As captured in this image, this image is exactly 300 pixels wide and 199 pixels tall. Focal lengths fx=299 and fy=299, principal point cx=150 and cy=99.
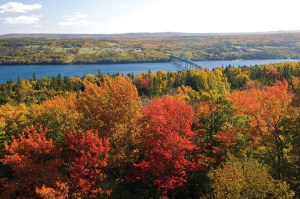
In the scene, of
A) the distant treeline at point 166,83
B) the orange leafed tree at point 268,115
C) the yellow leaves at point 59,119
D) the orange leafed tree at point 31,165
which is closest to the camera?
the orange leafed tree at point 31,165

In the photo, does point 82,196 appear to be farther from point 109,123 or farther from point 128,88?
point 128,88

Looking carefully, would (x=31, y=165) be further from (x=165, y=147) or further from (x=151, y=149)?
(x=165, y=147)

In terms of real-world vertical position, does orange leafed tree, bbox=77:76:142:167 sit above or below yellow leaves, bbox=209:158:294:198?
above

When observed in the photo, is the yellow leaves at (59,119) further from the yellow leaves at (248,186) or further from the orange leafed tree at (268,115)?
the orange leafed tree at (268,115)

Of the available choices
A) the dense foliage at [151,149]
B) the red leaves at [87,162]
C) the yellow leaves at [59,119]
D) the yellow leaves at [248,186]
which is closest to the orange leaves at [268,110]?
the dense foliage at [151,149]

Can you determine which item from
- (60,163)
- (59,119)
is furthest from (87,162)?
(59,119)

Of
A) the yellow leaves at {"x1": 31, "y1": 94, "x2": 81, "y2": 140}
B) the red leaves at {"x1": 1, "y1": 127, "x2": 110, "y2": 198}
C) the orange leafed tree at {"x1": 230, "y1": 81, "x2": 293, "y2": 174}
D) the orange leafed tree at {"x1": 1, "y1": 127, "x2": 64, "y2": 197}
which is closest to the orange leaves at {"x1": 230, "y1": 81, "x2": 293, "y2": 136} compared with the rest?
the orange leafed tree at {"x1": 230, "y1": 81, "x2": 293, "y2": 174}

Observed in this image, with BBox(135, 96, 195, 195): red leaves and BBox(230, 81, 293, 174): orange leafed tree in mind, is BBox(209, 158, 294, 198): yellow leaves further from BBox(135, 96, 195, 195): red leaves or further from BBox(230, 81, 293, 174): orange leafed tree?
BBox(230, 81, 293, 174): orange leafed tree

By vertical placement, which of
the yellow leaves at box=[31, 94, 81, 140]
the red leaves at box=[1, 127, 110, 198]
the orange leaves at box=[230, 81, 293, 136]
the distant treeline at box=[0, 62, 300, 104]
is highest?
the orange leaves at box=[230, 81, 293, 136]
